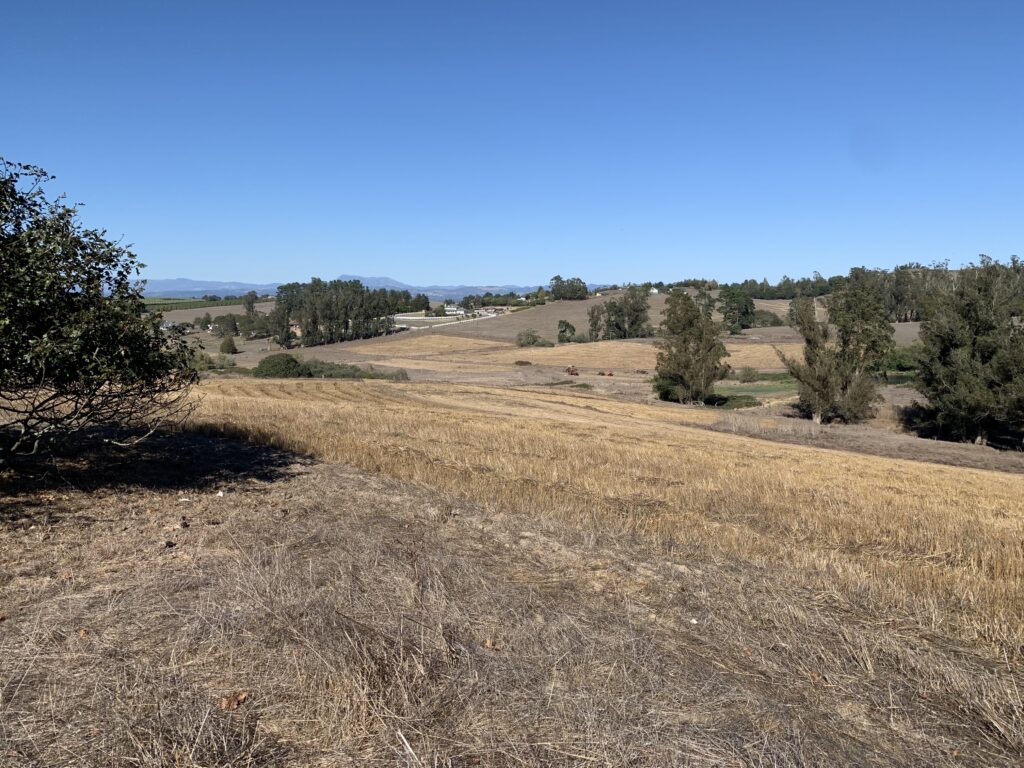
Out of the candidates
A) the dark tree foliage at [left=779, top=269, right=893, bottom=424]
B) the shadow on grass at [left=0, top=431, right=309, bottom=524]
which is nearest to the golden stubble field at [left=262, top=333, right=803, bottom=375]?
the dark tree foliage at [left=779, top=269, right=893, bottom=424]

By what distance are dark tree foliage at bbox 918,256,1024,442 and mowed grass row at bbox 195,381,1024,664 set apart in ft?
44.5

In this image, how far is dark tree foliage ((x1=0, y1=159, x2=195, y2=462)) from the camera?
9094 millimetres

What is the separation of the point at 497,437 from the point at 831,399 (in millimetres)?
29665

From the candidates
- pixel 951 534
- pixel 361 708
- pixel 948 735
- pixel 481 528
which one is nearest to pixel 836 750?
pixel 948 735

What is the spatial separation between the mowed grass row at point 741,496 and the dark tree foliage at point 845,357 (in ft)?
59.8

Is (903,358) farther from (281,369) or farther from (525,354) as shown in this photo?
(281,369)

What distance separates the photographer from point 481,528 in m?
9.98

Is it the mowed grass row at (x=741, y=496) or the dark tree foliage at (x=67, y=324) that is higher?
the dark tree foliage at (x=67, y=324)

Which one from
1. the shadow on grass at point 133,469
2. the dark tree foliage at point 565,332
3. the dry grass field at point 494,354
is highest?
the shadow on grass at point 133,469

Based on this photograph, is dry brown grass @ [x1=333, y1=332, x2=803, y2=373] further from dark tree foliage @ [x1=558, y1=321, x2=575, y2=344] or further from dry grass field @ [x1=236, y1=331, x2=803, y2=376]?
dark tree foliage @ [x1=558, y1=321, x2=575, y2=344]

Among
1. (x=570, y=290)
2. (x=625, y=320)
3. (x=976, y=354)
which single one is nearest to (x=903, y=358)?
(x=976, y=354)

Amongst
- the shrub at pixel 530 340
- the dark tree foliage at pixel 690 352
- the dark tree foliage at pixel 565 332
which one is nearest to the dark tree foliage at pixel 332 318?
the shrub at pixel 530 340

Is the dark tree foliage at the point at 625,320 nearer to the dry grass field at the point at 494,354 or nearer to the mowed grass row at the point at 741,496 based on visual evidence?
the dry grass field at the point at 494,354

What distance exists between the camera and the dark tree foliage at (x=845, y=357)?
144 feet
